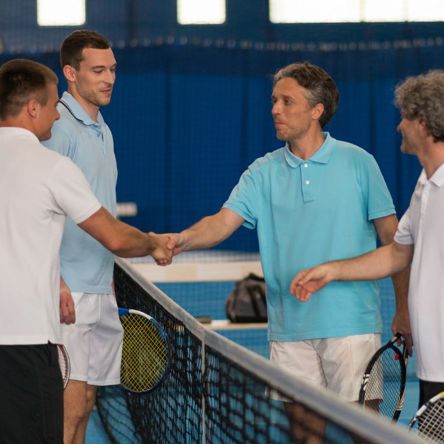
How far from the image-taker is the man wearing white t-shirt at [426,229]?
2861 millimetres

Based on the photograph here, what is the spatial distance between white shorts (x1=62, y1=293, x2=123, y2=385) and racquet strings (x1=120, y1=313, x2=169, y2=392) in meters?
0.15

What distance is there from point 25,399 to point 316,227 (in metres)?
1.16

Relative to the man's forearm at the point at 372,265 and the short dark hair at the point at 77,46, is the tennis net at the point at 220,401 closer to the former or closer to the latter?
the man's forearm at the point at 372,265

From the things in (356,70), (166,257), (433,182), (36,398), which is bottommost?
(36,398)

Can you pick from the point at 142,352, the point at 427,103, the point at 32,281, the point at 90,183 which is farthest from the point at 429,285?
the point at 142,352

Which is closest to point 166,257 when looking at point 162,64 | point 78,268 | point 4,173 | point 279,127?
point 78,268

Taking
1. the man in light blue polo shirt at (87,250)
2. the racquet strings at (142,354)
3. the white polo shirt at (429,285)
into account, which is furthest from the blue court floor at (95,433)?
the white polo shirt at (429,285)

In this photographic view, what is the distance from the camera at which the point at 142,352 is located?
14.0 ft

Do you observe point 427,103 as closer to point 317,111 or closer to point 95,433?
point 317,111

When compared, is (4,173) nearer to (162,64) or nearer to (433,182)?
(433,182)

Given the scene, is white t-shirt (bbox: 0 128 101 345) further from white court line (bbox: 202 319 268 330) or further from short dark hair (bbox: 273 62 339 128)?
white court line (bbox: 202 319 268 330)

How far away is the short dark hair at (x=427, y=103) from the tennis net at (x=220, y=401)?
759 mm

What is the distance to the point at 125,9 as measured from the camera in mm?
9953

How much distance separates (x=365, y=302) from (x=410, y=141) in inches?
31.6
